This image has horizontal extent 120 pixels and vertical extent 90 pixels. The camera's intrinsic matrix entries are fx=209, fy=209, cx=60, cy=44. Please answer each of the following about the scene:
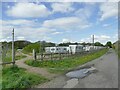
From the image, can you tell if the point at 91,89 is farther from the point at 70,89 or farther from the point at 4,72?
the point at 4,72

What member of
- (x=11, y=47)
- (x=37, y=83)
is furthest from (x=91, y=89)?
(x=11, y=47)

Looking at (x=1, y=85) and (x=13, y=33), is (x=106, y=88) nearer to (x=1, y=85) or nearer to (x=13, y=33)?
(x=1, y=85)

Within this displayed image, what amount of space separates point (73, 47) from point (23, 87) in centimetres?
4710

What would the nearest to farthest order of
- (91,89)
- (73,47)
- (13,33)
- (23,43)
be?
(91,89) < (13,33) < (73,47) < (23,43)

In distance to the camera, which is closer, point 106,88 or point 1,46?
point 106,88

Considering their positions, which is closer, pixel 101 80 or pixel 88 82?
pixel 88 82

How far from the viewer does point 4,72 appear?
511 inches

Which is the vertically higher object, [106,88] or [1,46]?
[1,46]

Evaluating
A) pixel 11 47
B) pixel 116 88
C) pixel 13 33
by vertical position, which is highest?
pixel 13 33

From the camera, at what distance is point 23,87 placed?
338 inches

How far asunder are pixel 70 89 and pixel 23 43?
267ft

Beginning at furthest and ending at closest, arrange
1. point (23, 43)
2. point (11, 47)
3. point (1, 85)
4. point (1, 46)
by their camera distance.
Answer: point (23, 43)
point (11, 47)
point (1, 46)
point (1, 85)

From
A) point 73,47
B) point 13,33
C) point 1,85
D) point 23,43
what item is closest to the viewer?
point 1,85

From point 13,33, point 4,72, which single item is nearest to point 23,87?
point 4,72
